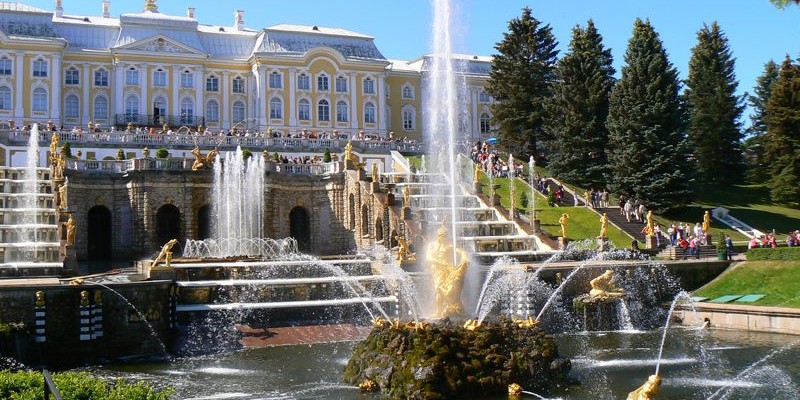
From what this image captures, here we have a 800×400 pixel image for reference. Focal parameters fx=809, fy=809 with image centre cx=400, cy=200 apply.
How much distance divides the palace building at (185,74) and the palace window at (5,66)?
7cm

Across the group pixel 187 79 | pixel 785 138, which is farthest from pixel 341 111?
pixel 785 138

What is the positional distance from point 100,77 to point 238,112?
10.6 meters

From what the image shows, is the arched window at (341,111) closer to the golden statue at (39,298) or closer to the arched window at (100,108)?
the arched window at (100,108)

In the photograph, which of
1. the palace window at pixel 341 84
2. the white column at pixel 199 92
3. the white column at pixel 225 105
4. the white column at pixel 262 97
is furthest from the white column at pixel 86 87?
the palace window at pixel 341 84

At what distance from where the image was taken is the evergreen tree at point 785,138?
46000 mm

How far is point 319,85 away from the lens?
64938mm

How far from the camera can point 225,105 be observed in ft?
210

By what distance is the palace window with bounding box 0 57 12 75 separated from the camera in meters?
58.0

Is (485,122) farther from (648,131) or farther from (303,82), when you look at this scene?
(648,131)

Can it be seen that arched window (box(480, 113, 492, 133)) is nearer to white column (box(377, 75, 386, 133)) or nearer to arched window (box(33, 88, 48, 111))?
white column (box(377, 75, 386, 133))

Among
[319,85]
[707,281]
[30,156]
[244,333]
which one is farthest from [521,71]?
[244,333]

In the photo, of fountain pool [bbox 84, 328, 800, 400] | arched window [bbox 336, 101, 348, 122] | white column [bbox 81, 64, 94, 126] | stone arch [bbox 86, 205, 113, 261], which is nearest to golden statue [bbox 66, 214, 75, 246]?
fountain pool [bbox 84, 328, 800, 400]

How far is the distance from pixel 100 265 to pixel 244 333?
1282 cm

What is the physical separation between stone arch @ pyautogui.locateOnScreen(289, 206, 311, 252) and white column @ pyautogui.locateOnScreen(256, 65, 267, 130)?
2229 cm
